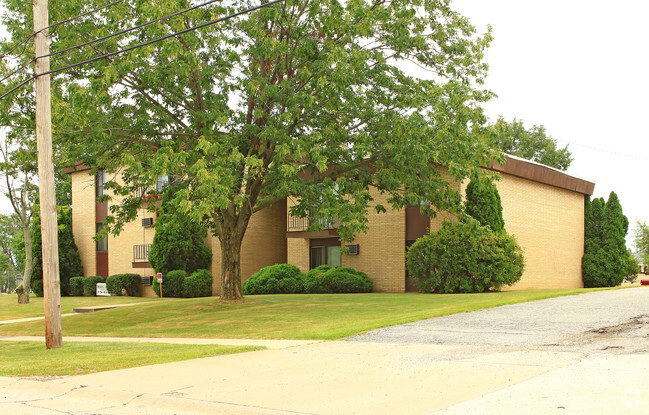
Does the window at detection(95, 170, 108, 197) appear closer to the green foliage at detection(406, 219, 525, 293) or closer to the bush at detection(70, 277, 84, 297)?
the bush at detection(70, 277, 84, 297)

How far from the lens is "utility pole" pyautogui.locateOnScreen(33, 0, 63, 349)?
14.3 metres

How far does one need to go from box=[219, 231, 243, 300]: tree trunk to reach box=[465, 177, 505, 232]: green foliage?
9.20 m

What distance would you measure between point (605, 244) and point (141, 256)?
25.0m

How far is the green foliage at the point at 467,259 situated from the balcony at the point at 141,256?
16794mm

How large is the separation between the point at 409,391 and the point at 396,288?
71.6ft

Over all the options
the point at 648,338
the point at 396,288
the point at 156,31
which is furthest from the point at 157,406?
the point at 396,288

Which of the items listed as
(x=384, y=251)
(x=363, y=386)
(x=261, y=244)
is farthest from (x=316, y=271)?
(x=363, y=386)

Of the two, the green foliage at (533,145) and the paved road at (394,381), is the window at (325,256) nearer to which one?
the paved road at (394,381)

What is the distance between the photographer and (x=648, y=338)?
11.3m

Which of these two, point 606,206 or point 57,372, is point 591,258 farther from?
point 57,372

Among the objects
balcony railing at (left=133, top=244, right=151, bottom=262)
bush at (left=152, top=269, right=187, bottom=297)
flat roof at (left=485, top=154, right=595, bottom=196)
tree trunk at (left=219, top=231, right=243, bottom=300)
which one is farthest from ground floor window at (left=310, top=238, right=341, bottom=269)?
tree trunk at (left=219, top=231, right=243, bottom=300)

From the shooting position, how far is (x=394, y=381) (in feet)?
27.8

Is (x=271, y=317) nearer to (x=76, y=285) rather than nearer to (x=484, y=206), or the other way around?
(x=484, y=206)

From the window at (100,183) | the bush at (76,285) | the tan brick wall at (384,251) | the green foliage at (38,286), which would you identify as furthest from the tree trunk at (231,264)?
the green foliage at (38,286)
